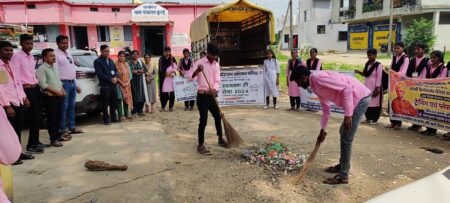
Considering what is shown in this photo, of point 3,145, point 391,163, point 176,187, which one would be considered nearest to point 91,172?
point 176,187

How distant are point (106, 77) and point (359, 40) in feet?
108

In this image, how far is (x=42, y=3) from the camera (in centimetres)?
2361

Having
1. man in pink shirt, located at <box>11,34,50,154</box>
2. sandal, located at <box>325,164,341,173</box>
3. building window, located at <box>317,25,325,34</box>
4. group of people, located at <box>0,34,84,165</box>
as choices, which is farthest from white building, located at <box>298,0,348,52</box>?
man in pink shirt, located at <box>11,34,50,154</box>

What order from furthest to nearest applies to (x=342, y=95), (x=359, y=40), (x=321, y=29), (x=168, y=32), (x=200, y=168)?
(x=321, y=29)
(x=359, y=40)
(x=168, y=32)
(x=200, y=168)
(x=342, y=95)

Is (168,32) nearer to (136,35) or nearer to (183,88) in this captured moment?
(136,35)

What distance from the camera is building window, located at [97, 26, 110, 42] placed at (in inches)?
1006

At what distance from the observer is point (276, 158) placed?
454cm

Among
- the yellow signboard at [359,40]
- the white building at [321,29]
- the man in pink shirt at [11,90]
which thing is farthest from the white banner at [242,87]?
the white building at [321,29]

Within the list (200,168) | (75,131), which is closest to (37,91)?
(75,131)

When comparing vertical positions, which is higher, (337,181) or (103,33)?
(103,33)

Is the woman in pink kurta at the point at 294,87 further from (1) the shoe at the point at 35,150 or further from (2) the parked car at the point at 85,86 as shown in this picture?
(1) the shoe at the point at 35,150

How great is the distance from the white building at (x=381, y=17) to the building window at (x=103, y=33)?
23.4 m

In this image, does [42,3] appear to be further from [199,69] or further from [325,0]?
[325,0]

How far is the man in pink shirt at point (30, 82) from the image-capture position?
16.6 feet
